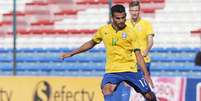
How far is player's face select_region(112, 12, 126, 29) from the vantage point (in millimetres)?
7914

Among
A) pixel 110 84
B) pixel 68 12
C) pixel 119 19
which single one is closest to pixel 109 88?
pixel 110 84

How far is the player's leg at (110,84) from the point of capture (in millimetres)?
8289

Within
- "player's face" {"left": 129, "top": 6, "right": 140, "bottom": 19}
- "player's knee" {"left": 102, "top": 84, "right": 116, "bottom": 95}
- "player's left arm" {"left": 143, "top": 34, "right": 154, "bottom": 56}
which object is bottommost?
"player's knee" {"left": 102, "top": 84, "right": 116, "bottom": 95}

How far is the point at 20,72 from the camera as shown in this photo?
44.3ft

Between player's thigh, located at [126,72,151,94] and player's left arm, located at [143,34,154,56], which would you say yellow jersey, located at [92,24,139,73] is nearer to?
player's thigh, located at [126,72,151,94]

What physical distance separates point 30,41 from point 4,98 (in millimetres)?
2515

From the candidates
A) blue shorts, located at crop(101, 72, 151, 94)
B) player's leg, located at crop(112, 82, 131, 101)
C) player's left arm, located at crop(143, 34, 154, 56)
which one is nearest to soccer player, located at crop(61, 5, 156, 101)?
blue shorts, located at crop(101, 72, 151, 94)

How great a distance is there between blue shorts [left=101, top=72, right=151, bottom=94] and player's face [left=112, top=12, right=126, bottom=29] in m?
0.62

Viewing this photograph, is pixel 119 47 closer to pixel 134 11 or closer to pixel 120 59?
pixel 120 59

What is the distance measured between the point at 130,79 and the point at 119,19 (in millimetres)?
851

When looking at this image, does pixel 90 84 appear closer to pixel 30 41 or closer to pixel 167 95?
pixel 167 95

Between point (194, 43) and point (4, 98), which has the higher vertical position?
point (194, 43)

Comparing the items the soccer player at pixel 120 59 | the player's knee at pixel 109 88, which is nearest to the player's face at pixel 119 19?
the soccer player at pixel 120 59

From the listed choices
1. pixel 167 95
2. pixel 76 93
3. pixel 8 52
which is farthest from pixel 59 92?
pixel 8 52
